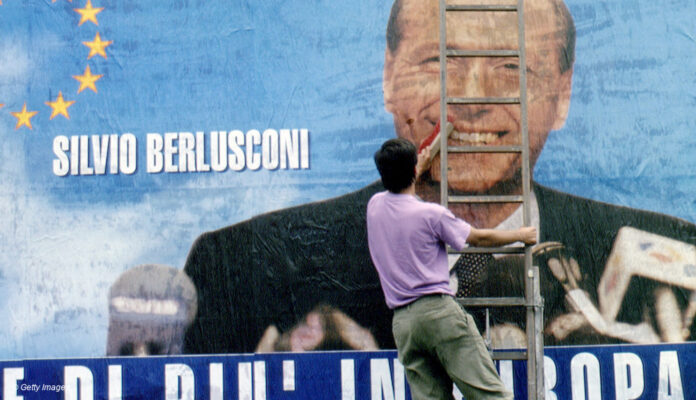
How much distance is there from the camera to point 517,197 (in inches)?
172

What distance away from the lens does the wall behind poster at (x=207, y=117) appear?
15.7ft

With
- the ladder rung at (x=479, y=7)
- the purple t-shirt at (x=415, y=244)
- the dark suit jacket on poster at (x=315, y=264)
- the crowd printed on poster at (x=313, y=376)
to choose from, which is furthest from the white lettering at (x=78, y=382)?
the ladder rung at (x=479, y=7)

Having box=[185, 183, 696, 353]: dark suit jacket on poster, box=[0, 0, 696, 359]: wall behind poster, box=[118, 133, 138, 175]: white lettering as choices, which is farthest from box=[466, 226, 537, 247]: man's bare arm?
box=[118, 133, 138, 175]: white lettering

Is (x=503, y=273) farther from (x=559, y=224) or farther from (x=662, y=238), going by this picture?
(x=662, y=238)

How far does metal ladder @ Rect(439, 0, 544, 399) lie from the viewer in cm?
427

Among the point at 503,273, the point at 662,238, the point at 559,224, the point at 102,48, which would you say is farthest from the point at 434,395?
the point at 102,48

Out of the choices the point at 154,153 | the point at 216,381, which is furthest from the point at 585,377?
the point at 154,153

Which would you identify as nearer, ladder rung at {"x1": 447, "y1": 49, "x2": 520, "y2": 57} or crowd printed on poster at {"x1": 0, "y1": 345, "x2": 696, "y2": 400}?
ladder rung at {"x1": 447, "y1": 49, "x2": 520, "y2": 57}

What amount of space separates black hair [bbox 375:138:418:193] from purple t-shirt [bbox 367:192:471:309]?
0.08 m

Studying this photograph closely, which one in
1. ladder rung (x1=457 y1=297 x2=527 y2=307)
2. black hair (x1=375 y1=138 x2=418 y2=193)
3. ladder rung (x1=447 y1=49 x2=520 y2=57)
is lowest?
ladder rung (x1=457 y1=297 x2=527 y2=307)

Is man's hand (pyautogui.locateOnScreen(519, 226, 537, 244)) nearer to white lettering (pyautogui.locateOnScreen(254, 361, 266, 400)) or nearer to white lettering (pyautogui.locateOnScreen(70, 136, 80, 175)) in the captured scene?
white lettering (pyautogui.locateOnScreen(254, 361, 266, 400))

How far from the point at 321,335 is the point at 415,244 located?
1318 millimetres

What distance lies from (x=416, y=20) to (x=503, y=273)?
160 cm

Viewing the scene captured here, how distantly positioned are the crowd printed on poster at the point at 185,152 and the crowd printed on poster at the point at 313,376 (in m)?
1.14
